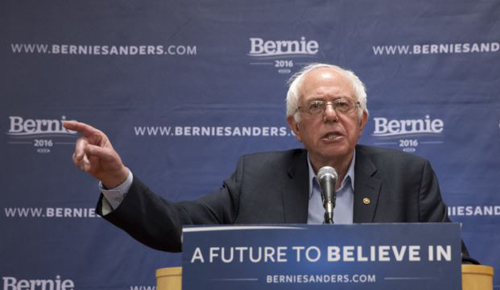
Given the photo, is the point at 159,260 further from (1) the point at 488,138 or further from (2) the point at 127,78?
(1) the point at 488,138

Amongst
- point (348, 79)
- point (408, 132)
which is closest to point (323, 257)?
point (348, 79)

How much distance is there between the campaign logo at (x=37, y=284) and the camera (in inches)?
172

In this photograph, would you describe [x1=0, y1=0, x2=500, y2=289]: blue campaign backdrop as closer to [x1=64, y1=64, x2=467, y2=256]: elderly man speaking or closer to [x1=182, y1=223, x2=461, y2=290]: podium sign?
[x1=64, y1=64, x2=467, y2=256]: elderly man speaking

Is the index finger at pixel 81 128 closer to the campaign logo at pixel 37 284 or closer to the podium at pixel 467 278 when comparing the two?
the podium at pixel 467 278

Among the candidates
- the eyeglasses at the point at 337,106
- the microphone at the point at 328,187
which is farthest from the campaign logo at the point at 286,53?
the microphone at the point at 328,187

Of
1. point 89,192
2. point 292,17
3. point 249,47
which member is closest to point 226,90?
point 249,47

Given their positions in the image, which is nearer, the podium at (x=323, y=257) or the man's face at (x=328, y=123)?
the podium at (x=323, y=257)

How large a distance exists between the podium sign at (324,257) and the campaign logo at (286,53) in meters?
2.65

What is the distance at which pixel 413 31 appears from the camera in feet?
14.7

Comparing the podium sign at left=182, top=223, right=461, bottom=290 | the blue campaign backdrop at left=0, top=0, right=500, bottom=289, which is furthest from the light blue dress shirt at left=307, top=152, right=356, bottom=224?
the blue campaign backdrop at left=0, top=0, right=500, bottom=289

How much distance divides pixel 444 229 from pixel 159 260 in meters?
2.72

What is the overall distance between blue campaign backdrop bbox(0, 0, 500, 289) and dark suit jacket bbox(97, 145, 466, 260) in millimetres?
1160

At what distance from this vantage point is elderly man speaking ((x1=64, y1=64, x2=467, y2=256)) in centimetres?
304

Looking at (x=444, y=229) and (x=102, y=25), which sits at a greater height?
(x=102, y=25)
